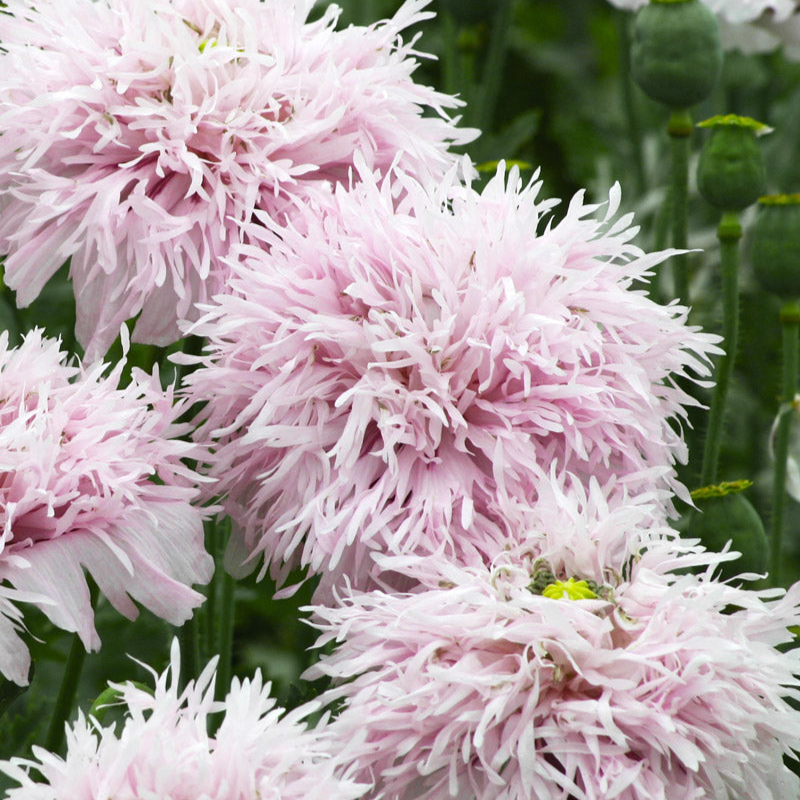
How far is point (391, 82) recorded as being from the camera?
553 millimetres

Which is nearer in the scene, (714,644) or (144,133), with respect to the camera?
(714,644)

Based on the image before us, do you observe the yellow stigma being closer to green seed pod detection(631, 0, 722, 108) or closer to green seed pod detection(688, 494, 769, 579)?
green seed pod detection(688, 494, 769, 579)

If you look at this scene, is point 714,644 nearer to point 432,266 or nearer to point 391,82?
point 432,266

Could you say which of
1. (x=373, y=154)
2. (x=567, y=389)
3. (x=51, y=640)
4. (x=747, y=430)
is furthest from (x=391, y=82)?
(x=747, y=430)

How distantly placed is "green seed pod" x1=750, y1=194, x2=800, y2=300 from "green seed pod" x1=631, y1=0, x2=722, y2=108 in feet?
0.19

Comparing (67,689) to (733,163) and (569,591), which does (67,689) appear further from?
(733,163)

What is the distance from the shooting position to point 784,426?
2.22 feet

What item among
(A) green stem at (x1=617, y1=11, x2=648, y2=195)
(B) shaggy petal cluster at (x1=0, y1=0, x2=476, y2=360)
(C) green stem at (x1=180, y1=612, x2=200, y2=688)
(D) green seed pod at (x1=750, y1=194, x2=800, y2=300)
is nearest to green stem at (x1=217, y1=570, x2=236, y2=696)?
(C) green stem at (x1=180, y1=612, x2=200, y2=688)

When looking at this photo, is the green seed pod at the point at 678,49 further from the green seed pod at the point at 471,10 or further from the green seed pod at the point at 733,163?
the green seed pod at the point at 471,10

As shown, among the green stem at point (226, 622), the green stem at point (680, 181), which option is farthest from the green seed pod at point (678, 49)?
the green stem at point (226, 622)

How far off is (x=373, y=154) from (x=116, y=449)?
0.16 meters

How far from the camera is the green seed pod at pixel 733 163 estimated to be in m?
0.61

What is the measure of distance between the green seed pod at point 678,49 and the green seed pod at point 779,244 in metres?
0.06

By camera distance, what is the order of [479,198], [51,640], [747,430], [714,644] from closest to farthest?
[714,644] < [479,198] < [51,640] < [747,430]
